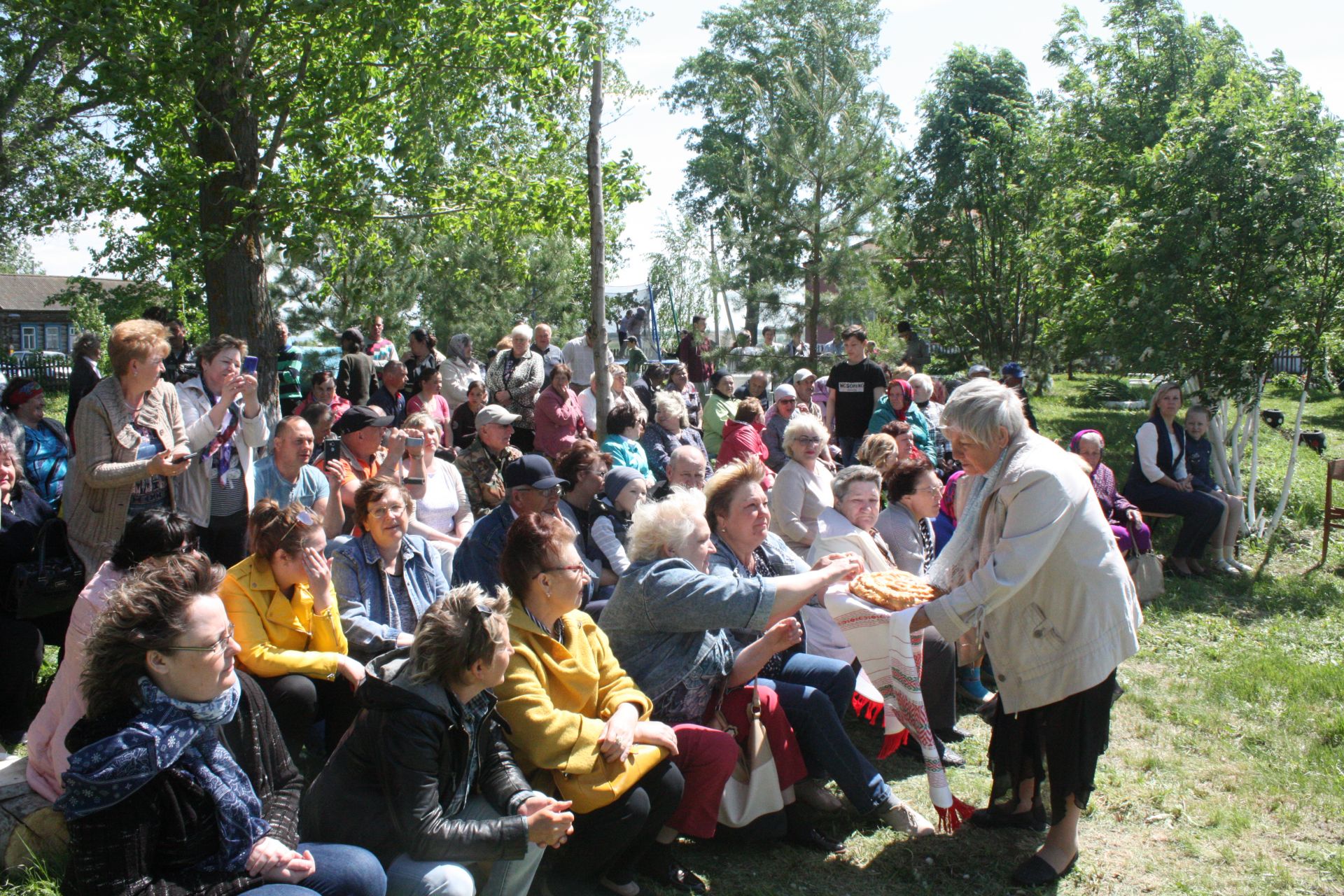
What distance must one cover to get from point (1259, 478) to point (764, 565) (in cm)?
999

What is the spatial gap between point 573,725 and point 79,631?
1838 millimetres

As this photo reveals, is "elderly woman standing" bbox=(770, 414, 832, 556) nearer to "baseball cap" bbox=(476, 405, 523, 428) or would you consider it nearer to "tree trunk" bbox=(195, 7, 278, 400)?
"baseball cap" bbox=(476, 405, 523, 428)

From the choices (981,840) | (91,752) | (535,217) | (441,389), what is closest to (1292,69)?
(535,217)

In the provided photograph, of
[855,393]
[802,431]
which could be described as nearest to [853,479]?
[802,431]

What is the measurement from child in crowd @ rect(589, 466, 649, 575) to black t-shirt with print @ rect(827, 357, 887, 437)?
513cm

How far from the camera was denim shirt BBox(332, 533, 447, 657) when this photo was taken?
4.03 m

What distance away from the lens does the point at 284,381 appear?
10.2 meters

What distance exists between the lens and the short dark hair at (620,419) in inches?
283

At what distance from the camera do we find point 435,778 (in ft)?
8.93

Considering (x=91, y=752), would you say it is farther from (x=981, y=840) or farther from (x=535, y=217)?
(x=535, y=217)

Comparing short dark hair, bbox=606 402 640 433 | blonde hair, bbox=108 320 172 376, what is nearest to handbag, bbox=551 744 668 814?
blonde hair, bbox=108 320 172 376

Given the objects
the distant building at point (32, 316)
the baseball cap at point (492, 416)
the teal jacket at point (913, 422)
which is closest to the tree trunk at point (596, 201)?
the baseball cap at point (492, 416)

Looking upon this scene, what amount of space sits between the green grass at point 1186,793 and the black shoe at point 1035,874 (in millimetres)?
47

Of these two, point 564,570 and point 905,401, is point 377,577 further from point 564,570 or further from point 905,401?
point 905,401
